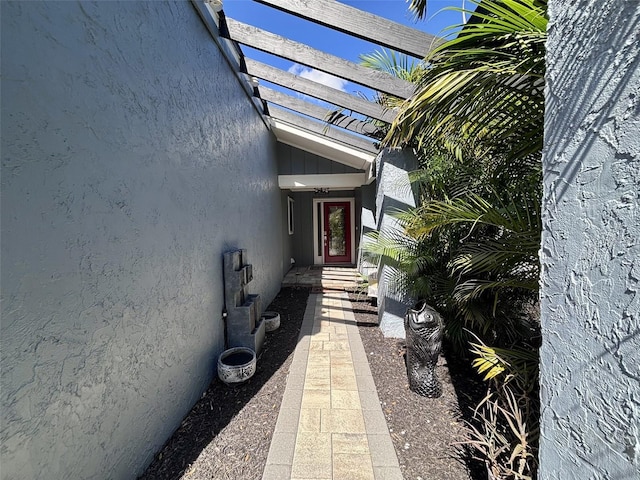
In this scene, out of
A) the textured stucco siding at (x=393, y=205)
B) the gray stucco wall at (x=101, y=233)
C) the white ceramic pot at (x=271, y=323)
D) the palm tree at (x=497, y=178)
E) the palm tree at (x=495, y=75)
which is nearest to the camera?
the gray stucco wall at (x=101, y=233)

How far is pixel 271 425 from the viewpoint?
261 cm

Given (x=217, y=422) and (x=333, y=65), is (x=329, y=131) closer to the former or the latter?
(x=333, y=65)

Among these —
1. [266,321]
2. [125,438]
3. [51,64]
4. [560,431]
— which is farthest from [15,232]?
[266,321]

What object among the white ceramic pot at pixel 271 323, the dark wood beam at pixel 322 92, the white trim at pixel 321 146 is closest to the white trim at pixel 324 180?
the white trim at pixel 321 146

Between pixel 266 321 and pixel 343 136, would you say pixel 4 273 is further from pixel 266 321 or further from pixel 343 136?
pixel 343 136

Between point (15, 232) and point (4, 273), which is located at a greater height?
point (15, 232)

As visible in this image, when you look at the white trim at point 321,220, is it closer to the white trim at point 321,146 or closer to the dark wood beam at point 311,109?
the white trim at point 321,146

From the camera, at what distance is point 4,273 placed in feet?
3.69

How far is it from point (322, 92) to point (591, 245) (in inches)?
153

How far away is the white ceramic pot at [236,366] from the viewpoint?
3.07 meters

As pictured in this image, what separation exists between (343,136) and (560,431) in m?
5.39

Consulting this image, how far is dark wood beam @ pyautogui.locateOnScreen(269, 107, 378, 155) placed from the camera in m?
5.52

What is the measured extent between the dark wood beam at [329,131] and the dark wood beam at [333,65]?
2.01 metres

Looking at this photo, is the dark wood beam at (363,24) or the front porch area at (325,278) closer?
the dark wood beam at (363,24)
